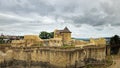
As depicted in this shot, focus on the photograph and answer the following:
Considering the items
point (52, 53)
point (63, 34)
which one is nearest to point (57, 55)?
point (52, 53)

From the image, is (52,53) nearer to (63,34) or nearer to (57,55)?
(57,55)

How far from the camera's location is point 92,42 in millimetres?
42156

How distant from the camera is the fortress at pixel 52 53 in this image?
110 ft

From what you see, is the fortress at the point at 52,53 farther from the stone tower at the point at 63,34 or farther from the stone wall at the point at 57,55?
the stone tower at the point at 63,34

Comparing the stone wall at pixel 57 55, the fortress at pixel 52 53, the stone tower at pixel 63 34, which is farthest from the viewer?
the stone tower at pixel 63 34

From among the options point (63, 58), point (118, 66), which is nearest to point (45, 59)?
point (63, 58)

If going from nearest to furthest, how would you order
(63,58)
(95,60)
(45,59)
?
(63,58)
(45,59)
(95,60)

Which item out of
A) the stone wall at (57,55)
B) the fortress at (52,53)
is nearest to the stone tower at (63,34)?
the fortress at (52,53)

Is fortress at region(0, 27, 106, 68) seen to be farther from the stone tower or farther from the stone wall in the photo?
the stone tower

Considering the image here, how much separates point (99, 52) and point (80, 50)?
5.95 m

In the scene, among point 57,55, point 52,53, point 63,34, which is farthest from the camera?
point 63,34

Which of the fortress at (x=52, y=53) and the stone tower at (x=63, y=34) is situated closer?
the fortress at (x=52, y=53)

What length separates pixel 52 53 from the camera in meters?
35.2

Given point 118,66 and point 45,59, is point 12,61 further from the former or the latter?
point 118,66
